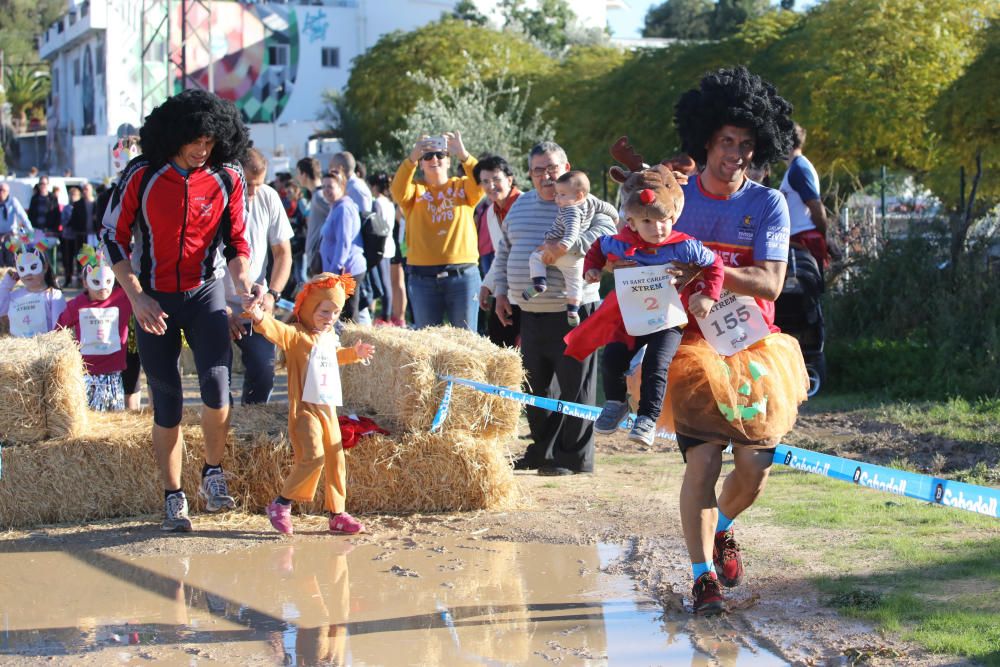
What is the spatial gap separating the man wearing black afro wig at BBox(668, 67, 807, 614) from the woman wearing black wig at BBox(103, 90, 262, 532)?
7.91ft

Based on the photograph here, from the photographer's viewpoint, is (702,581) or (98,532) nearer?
(702,581)

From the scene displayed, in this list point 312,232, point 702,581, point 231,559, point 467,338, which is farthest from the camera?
point 312,232

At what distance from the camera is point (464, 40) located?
3631 cm

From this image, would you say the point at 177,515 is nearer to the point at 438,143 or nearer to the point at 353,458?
the point at 353,458

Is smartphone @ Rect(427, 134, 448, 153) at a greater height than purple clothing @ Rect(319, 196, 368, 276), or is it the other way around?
smartphone @ Rect(427, 134, 448, 153)

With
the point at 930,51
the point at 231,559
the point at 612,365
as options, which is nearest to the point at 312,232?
the point at 231,559

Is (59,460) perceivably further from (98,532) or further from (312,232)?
(312,232)

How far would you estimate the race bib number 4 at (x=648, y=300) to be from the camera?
15.8ft

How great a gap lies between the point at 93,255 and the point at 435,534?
340cm

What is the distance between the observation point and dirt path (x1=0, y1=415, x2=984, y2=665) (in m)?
4.61

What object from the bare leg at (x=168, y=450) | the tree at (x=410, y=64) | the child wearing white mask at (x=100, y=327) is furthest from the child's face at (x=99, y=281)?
the tree at (x=410, y=64)

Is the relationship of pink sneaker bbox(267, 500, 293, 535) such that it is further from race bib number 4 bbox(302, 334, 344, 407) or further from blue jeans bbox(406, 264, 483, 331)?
blue jeans bbox(406, 264, 483, 331)

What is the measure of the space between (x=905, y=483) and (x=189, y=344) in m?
3.81

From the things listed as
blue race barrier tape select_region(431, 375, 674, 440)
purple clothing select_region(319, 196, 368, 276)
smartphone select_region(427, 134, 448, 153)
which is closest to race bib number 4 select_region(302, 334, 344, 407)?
blue race barrier tape select_region(431, 375, 674, 440)
